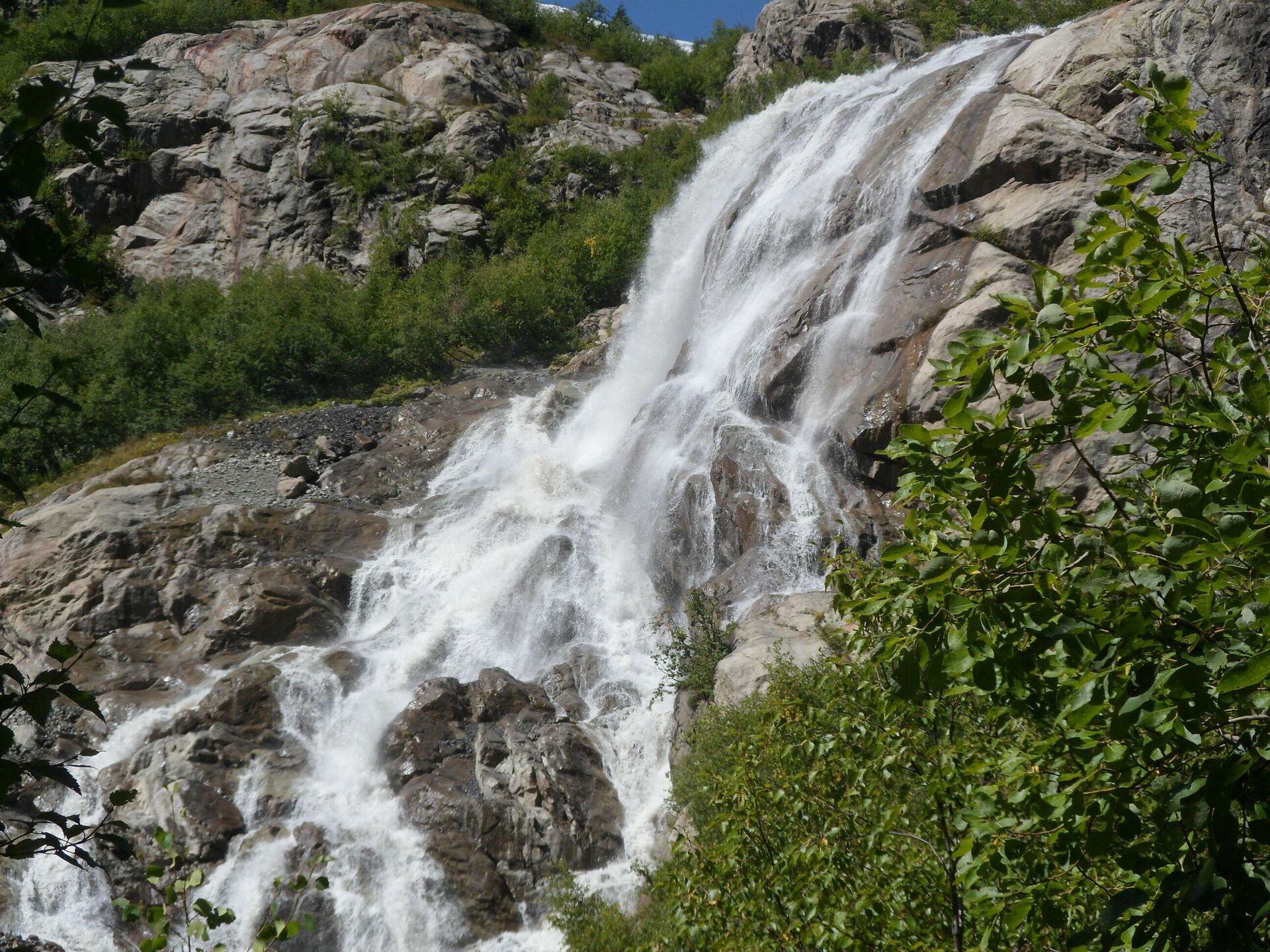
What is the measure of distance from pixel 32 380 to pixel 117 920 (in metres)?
21.6

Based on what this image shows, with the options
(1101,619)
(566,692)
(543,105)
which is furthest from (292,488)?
(543,105)

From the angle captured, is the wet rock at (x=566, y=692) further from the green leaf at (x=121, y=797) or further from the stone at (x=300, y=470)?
the green leaf at (x=121, y=797)

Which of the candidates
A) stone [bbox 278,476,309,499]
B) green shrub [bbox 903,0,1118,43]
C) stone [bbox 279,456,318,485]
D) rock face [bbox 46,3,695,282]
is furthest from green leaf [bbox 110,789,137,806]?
green shrub [bbox 903,0,1118,43]

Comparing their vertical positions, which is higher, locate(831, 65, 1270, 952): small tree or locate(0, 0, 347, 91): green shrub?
locate(0, 0, 347, 91): green shrub

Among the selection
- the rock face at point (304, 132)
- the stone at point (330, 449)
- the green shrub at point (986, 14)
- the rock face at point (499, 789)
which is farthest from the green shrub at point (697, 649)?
the green shrub at point (986, 14)

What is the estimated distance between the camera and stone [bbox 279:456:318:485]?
23.9 m

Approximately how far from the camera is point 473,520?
21.9 metres

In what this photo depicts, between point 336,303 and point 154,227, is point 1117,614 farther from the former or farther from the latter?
point 154,227

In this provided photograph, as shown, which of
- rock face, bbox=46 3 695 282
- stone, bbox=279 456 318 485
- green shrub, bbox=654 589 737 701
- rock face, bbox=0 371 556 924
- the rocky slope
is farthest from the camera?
rock face, bbox=46 3 695 282

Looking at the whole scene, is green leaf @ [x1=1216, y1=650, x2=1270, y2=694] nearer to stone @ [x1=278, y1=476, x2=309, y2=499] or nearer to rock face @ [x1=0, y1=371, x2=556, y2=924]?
rock face @ [x1=0, y1=371, x2=556, y2=924]

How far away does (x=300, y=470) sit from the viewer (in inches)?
948

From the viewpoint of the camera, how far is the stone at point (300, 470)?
2389 centimetres

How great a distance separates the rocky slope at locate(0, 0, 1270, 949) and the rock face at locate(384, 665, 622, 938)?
0.04m

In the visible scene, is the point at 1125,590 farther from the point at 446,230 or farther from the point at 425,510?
the point at 446,230
